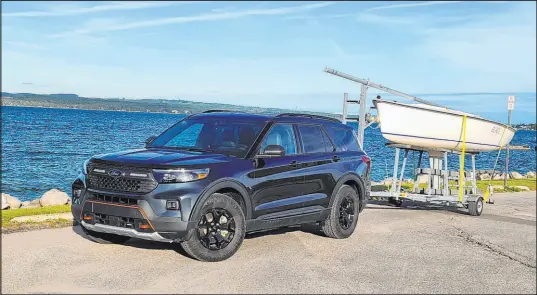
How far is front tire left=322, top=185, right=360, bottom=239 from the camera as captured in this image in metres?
9.86

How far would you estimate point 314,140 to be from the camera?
9852 millimetres

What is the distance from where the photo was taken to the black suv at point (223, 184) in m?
7.53

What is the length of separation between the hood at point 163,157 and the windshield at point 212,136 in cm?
36

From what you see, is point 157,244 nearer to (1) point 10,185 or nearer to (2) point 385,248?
(2) point 385,248

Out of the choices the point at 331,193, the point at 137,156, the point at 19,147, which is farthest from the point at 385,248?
A: the point at 19,147

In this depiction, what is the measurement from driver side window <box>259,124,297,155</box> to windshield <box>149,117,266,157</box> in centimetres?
17

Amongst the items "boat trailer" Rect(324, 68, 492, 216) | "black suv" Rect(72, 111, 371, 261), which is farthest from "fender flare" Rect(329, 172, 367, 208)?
"boat trailer" Rect(324, 68, 492, 216)

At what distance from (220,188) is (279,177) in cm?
119

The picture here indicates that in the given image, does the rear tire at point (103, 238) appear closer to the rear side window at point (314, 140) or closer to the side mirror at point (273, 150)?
the side mirror at point (273, 150)

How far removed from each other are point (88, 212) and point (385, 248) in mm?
4223

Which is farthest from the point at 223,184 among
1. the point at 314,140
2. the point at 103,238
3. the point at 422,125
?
the point at 422,125

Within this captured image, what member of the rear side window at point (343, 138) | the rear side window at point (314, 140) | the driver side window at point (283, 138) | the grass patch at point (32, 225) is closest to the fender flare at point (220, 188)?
the driver side window at point (283, 138)

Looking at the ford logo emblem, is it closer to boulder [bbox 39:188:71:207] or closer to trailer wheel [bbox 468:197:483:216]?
boulder [bbox 39:188:71:207]

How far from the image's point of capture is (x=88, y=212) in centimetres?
786
